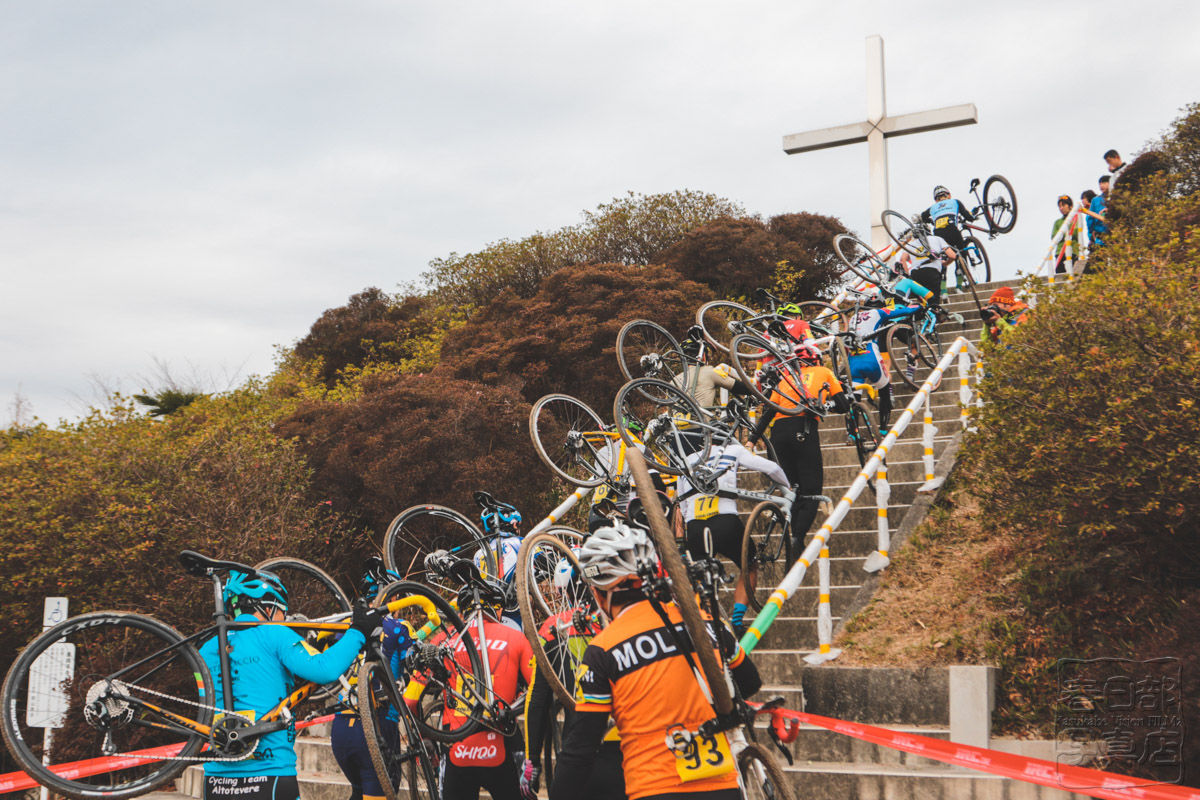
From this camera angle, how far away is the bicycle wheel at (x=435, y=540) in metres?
7.50

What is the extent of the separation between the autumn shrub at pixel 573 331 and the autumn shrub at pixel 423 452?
156cm

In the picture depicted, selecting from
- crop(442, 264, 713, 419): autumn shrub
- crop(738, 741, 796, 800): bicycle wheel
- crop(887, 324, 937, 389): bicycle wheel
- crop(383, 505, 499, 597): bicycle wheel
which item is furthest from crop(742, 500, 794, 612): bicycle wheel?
crop(442, 264, 713, 419): autumn shrub

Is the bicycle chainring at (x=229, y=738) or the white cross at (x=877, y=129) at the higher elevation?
the white cross at (x=877, y=129)

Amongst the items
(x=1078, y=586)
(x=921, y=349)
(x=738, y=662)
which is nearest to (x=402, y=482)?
(x=921, y=349)

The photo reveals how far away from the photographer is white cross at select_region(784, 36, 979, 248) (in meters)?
19.2

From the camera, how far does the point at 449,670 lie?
18.7ft

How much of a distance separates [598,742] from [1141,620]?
4.76 metres

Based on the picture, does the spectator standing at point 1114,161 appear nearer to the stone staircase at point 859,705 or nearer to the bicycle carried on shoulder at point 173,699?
the stone staircase at point 859,705

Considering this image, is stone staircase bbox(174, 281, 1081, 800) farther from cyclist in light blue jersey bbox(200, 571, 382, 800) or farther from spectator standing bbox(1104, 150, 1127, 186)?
spectator standing bbox(1104, 150, 1127, 186)

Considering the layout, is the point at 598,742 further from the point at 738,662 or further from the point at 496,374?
the point at 496,374

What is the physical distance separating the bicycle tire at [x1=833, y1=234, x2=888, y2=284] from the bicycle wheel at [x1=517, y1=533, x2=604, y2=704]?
29.7 ft

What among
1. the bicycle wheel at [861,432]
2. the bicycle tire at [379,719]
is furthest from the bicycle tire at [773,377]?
the bicycle tire at [379,719]

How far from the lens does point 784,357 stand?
9.25m

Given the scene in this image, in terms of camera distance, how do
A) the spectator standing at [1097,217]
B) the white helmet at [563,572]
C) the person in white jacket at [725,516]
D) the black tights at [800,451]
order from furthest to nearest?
1. the spectator standing at [1097,217]
2. the black tights at [800,451]
3. the person in white jacket at [725,516]
4. the white helmet at [563,572]
